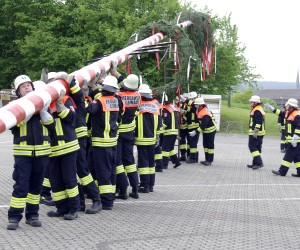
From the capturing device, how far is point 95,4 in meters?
34.9

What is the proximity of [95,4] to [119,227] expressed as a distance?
29531mm

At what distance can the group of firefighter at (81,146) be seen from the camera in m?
6.64

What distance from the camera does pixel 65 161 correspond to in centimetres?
729

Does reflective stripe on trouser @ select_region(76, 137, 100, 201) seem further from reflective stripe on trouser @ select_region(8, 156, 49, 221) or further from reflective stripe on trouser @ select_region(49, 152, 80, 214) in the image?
reflective stripe on trouser @ select_region(8, 156, 49, 221)

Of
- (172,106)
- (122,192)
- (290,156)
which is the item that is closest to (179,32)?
(172,106)

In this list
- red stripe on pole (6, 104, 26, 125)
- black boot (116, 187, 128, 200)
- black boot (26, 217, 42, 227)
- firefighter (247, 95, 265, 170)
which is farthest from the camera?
firefighter (247, 95, 265, 170)

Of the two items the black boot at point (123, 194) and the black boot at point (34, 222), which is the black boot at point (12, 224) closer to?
the black boot at point (34, 222)

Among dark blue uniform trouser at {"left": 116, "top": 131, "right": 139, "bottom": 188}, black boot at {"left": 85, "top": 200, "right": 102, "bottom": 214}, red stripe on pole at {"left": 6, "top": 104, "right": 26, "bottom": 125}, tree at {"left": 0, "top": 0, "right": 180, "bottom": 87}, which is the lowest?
black boot at {"left": 85, "top": 200, "right": 102, "bottom": 214}

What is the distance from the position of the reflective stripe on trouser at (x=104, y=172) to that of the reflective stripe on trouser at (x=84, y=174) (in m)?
0.22

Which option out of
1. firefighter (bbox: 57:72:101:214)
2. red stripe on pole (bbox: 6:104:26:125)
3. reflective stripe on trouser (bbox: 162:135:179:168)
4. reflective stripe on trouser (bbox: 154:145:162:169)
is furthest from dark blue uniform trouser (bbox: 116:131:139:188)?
reflective stripe on trouser (bbox: 162:135:179:168)

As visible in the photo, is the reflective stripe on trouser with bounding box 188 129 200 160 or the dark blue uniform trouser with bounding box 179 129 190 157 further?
the dark blue uniform trouser with bounding box 179 129 190 157

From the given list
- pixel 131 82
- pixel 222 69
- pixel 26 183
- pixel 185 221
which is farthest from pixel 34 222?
pixel 222 69

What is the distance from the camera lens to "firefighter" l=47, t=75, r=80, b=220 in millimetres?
7203

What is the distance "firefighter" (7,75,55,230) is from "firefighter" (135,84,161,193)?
3340mm
